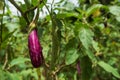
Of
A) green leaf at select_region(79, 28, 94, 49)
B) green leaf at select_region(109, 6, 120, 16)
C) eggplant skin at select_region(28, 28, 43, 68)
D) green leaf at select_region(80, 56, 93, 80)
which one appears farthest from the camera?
green leaf at select_region(109, 6, 120, 16)

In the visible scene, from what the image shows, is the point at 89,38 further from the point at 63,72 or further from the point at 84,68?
the point at 63,72

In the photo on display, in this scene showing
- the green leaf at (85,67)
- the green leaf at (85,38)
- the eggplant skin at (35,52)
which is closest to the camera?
the eggplant skin at (35,52)

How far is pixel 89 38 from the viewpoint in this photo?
1.31 m

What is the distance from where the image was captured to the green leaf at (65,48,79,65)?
1.35 metres

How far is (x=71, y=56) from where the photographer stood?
1348 millimetres

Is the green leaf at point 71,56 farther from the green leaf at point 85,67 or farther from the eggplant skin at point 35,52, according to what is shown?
the eggplant skin at point 35,52

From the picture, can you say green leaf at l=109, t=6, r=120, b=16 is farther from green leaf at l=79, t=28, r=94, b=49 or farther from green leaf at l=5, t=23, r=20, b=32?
green leaf at l=5, t=23, r=20, b=32

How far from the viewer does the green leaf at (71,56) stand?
135 centimetres

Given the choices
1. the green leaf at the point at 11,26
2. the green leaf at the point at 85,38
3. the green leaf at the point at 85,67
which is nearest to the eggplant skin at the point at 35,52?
Result: the green leaf at the point at 85,38

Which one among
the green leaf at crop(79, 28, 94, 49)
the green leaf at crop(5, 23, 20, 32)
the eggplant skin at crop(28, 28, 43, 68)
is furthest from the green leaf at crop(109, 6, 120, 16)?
the eggplant skin at crop(28, 28, 43, 68)

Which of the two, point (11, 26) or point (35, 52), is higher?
point (35, 52)

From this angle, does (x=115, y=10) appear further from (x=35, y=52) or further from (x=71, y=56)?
(x=35, y=52)

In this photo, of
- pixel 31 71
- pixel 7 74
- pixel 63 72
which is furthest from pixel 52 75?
pixel 31 71

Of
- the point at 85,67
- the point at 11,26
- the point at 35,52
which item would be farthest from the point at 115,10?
the point at 35,52
